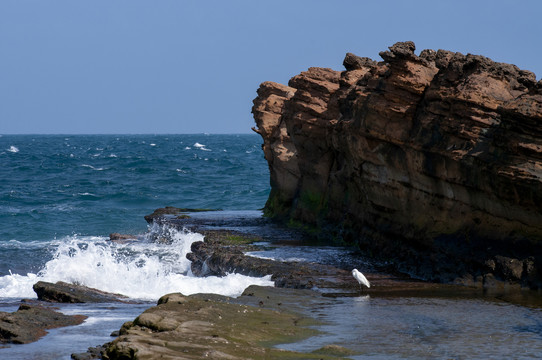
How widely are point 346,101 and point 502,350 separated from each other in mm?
13978

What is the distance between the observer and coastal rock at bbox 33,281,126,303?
57.5ft

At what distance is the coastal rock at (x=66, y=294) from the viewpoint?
57.5 ft

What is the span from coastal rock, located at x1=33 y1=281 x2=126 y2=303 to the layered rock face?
7.63 m

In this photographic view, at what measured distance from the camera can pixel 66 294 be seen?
17562mm

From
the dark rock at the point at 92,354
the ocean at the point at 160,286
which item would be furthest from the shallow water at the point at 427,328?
the dark rock at the point at 92,354

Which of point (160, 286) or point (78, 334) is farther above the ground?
point (78, 334)

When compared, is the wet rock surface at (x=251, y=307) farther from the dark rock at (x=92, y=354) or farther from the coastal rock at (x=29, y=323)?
the coastal rock at (x=29, y=323)

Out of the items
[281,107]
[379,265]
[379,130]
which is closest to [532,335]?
[379,265]

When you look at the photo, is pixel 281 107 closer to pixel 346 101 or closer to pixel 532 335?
pixel 346 101

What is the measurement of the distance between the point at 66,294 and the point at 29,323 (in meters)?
3.68

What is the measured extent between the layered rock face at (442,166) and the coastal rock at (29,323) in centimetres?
885

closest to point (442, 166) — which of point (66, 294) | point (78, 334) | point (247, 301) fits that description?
point (247, 301)

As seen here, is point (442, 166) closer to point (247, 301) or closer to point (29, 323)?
point (247, 301)

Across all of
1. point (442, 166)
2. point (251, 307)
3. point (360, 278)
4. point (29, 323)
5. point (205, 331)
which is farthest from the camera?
point (442, 166)
